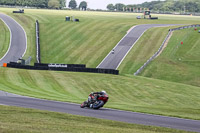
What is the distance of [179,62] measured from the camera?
75312 millimetres

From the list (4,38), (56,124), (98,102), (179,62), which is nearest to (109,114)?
(98,102)

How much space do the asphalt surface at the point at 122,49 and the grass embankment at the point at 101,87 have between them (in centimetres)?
1655

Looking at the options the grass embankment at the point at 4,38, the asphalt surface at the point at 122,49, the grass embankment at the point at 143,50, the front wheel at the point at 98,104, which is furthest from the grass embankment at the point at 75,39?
the front wheel at the point at 98,104

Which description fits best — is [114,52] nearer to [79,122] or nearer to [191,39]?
[191,39]

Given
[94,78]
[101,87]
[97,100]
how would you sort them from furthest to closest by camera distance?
[94,78], [101,87], [97,100]

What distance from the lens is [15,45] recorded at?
89562 mm

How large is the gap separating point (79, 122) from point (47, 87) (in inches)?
965

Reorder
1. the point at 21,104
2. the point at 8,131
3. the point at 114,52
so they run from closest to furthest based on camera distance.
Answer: the point at 8,131 < the point at 21,104 < the point at 114,52

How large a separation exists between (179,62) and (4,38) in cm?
4222

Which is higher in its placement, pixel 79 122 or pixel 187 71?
pixel 79 122

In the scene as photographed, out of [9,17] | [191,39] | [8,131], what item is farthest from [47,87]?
[9,17]

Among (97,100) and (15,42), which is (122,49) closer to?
(15,42)

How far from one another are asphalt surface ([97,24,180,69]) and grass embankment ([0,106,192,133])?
47.8 meters

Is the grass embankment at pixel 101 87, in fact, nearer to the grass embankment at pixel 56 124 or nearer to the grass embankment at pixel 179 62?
the grass embankment at pixel 179 62
